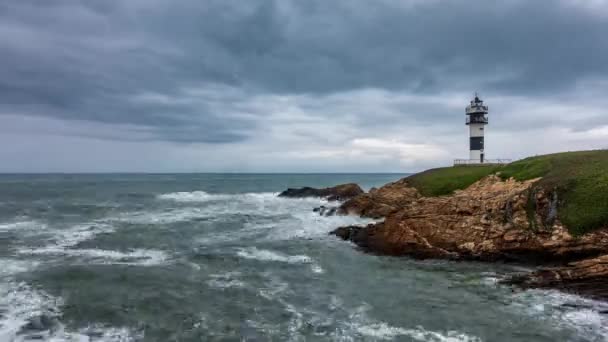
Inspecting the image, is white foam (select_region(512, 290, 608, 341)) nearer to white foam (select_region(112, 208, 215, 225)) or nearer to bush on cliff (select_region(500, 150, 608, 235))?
bush on cliff (select_region(500, 150, 608, 235))

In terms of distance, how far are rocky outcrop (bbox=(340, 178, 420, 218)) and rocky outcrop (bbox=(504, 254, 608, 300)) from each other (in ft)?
68.9

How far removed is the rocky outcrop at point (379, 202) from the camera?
40522mm

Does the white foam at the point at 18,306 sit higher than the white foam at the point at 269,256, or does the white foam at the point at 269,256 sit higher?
the white foam at the point at 269,256

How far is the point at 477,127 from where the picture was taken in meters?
56.8

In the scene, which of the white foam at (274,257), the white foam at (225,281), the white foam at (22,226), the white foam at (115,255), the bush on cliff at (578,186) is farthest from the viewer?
the white foam at (22,226)

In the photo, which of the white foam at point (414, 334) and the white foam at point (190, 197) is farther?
the white foam at point (190, 197)

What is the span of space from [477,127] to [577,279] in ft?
139

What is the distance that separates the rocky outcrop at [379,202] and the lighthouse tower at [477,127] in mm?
18053

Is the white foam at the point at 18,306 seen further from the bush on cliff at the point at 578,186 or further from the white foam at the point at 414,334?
the bush on cliff at the point at 578,186

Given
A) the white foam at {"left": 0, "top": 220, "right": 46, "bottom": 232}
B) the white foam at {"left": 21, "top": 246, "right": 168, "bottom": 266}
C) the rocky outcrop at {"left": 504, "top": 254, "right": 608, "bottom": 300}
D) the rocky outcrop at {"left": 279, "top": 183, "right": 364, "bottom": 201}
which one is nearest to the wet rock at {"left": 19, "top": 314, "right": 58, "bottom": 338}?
the white foam at {"left": 21, "top": 246, "right": 168, "bottom": 266}

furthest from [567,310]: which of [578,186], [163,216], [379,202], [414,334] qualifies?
[163,216]

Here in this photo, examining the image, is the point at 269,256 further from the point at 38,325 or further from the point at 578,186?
the point at 578,186

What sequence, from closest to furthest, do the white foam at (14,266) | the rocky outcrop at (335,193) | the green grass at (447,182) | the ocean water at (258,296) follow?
1. the ocean water at (258,296)
2. the white foam at (14,266)
3. the green grass at (447,182)
4. the rocky outcrop at (335,193)

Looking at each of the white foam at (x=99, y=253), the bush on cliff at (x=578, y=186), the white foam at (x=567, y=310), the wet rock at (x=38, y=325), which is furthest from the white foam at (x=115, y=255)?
the bush on cliff at (x=578, y=186)
